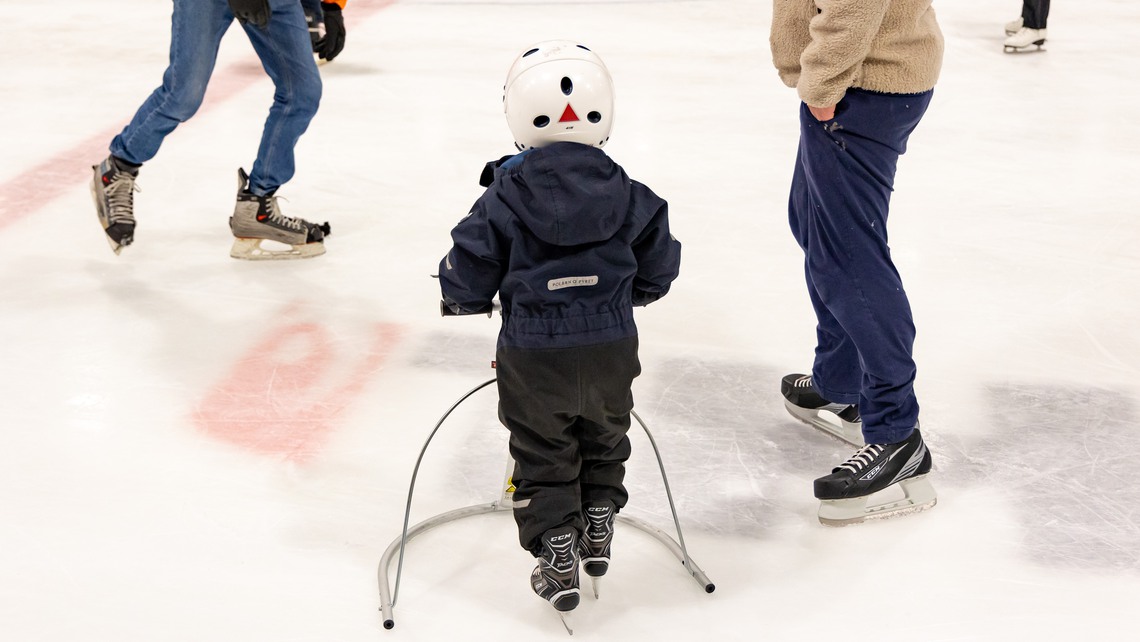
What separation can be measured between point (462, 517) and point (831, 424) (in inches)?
37.5

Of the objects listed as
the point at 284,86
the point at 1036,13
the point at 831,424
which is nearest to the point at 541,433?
the point at 831,424

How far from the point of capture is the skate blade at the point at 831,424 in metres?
2.75

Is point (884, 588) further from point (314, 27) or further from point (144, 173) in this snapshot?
point (314, 27)

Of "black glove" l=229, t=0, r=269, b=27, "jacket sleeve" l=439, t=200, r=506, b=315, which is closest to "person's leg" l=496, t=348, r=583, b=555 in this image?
"jacket sleeve" l=439, t=200, r=506, b=315

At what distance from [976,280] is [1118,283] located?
1.40 ft

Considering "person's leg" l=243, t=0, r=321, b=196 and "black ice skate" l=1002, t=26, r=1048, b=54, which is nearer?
"person's leg" l=243, t=0, r=321, b=196

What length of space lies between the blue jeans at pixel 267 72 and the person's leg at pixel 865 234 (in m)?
1.78

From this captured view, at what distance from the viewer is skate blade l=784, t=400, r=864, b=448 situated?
275 cm

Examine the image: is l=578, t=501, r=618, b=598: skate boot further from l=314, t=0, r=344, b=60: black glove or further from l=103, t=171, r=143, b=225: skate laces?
l=314, t=0, r=344, b=60: black glove

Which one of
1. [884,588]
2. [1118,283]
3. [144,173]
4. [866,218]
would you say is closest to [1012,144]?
[1118,283]

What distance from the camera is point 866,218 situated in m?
2.33

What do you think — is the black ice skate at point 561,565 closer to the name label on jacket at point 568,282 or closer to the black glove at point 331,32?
the name label on jacket at point 568,282

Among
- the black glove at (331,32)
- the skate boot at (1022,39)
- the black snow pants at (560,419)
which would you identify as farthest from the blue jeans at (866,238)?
the skate boot at (1022,39)

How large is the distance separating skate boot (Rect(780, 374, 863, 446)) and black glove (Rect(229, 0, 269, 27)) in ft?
5.97
